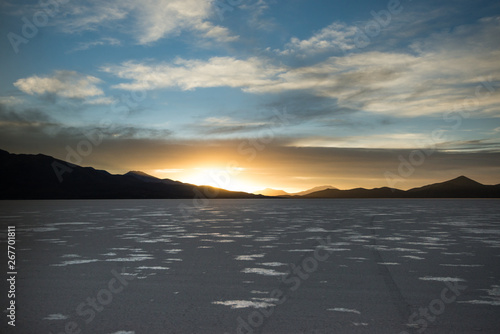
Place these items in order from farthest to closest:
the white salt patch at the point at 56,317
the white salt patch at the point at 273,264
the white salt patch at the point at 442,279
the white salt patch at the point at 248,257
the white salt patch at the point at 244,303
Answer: the white salt patch at the point at 248,257 → the white salt patch at the point at 273,264 → the white salt patch at the point at 442,279 → the white salt patch at the point at 244,303 → the white salt patch at the point at 56,317

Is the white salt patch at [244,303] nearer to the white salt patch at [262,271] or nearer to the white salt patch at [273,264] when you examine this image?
the white salt patch at [262,271]

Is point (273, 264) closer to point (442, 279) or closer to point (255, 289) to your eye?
point (255, 289)

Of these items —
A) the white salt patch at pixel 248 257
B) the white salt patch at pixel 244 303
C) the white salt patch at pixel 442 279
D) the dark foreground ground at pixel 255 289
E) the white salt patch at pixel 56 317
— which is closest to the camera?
the dark foreground ground at pixel 255 289

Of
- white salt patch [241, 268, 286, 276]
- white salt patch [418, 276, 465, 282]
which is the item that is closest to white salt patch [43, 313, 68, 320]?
white salt patch [241, 268, 286, 276]

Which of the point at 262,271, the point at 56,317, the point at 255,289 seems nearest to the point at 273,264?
the point at 262,271

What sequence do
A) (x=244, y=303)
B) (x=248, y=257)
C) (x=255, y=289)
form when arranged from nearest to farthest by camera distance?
(x=244, y=303) < (x=255, y=289) < (x=248, y=257)

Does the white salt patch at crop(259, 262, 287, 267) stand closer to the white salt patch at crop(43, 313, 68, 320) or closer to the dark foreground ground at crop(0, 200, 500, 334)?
the dark foreground ground at crop(0, 200, 500, 334)

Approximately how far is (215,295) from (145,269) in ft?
11.7

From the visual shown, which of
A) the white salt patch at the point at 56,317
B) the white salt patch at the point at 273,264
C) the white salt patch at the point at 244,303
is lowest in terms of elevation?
the white salt patch at the point at 56,317

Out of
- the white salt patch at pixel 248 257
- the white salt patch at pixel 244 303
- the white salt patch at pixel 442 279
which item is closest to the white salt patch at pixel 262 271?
the white salt patch at pixel 248 257

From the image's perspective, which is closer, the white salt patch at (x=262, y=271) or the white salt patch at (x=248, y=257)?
the white salt patch at (x=262, y=271)

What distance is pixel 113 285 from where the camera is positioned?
8.96m

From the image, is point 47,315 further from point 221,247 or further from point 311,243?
point 311,243

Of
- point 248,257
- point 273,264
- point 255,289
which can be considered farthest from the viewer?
point 248,257
